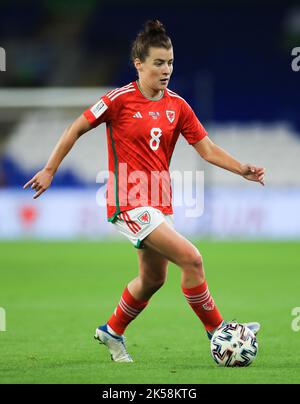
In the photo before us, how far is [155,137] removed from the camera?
23.2 ft

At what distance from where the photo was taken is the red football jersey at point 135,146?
7.00 meters

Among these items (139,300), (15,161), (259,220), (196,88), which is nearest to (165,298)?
(139,300)

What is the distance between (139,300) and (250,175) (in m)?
1.32

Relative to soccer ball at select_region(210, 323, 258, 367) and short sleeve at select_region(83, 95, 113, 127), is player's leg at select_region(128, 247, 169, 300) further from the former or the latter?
short sleeve at select_region(83, 95, 113, 127)

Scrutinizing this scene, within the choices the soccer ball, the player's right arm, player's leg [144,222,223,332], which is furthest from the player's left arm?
the soccer ball

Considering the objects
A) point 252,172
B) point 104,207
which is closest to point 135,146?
point 252,172

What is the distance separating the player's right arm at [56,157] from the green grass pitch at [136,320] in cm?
133

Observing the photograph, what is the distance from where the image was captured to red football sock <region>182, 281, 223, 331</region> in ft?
22.6

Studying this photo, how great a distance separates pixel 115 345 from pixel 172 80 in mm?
23105

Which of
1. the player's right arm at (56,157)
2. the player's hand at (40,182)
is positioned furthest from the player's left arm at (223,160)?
the player's hand at (40,182)

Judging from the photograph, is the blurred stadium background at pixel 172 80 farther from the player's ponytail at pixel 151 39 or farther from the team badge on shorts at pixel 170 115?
the player's ponytail at pixel 151 39

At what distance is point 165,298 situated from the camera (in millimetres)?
12438

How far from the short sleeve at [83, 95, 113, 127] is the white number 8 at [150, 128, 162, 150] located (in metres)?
0.35

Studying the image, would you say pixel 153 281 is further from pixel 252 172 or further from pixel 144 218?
pixel 252 172
